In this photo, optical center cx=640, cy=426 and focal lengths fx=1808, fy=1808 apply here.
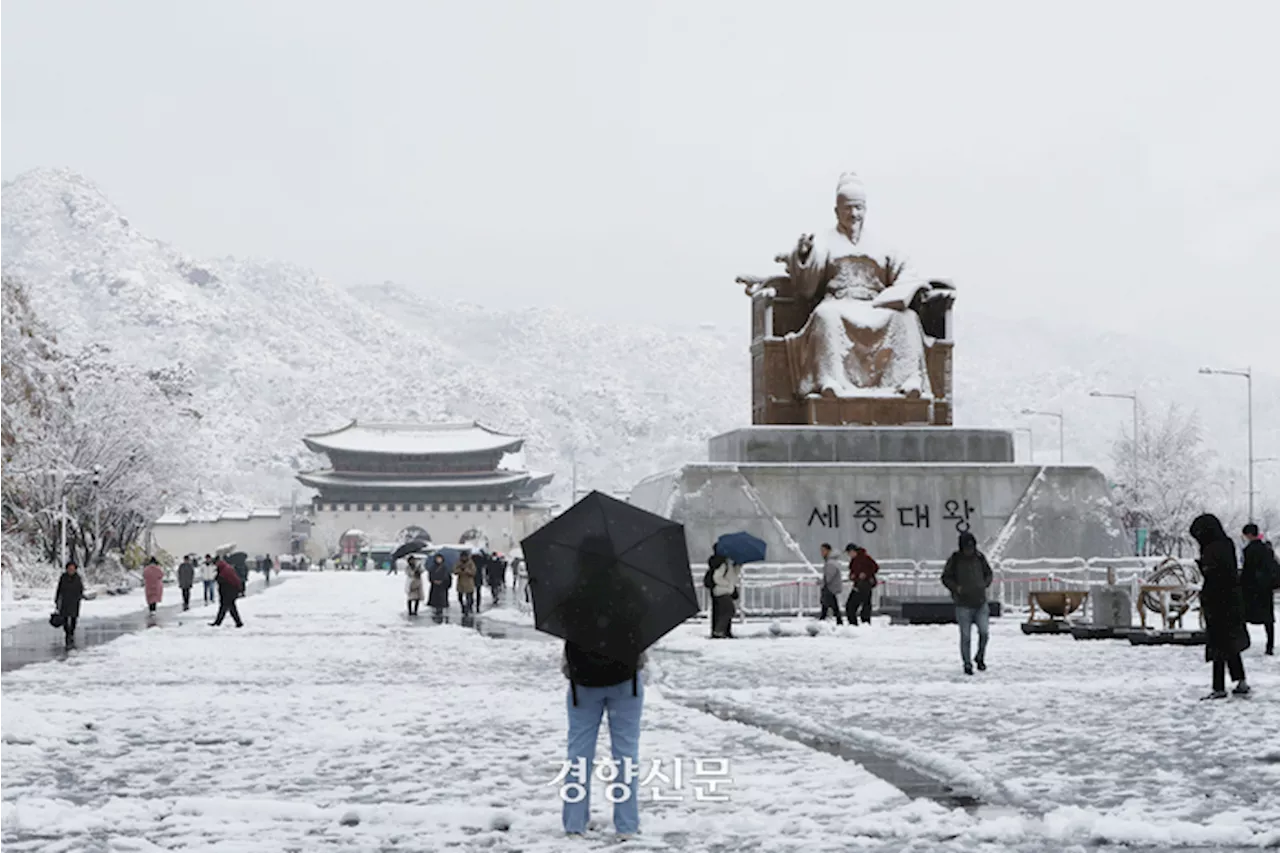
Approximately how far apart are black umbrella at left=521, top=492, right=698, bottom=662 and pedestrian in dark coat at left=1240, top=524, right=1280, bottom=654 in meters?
9.40

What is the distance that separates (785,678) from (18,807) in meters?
8.02

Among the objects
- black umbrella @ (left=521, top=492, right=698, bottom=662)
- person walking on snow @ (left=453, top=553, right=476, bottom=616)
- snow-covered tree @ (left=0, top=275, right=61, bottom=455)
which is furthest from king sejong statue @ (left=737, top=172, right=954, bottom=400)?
snow-covered tree @ (left=0, top=275, right=61, bottom=455)

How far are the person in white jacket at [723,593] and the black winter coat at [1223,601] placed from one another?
8.58 m

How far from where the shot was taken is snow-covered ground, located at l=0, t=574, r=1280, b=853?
7.53 metres

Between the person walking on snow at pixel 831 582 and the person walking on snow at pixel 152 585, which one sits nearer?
the person walking on snow at pixel 831 582

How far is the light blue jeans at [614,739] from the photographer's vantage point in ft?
24.2

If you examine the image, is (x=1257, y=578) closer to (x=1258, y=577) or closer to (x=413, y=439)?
(x=1258, y=577)

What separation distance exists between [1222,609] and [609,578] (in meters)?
6.72

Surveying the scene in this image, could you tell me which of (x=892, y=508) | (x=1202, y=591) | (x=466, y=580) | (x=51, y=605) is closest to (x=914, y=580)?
(x=892, y=508)

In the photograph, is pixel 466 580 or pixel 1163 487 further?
pixel 1163 487

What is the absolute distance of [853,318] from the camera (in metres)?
25.6

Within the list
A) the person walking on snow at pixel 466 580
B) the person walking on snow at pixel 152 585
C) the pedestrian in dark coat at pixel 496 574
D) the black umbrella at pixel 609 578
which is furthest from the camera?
the pedestrian in dark coat at pixel 496 574

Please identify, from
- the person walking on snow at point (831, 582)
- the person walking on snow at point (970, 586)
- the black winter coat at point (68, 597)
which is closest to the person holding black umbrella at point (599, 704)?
the person walking on snow at point (970, 586)

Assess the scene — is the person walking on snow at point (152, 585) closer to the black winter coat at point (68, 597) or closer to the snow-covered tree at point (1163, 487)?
the black winter coat at point (68, 597)
